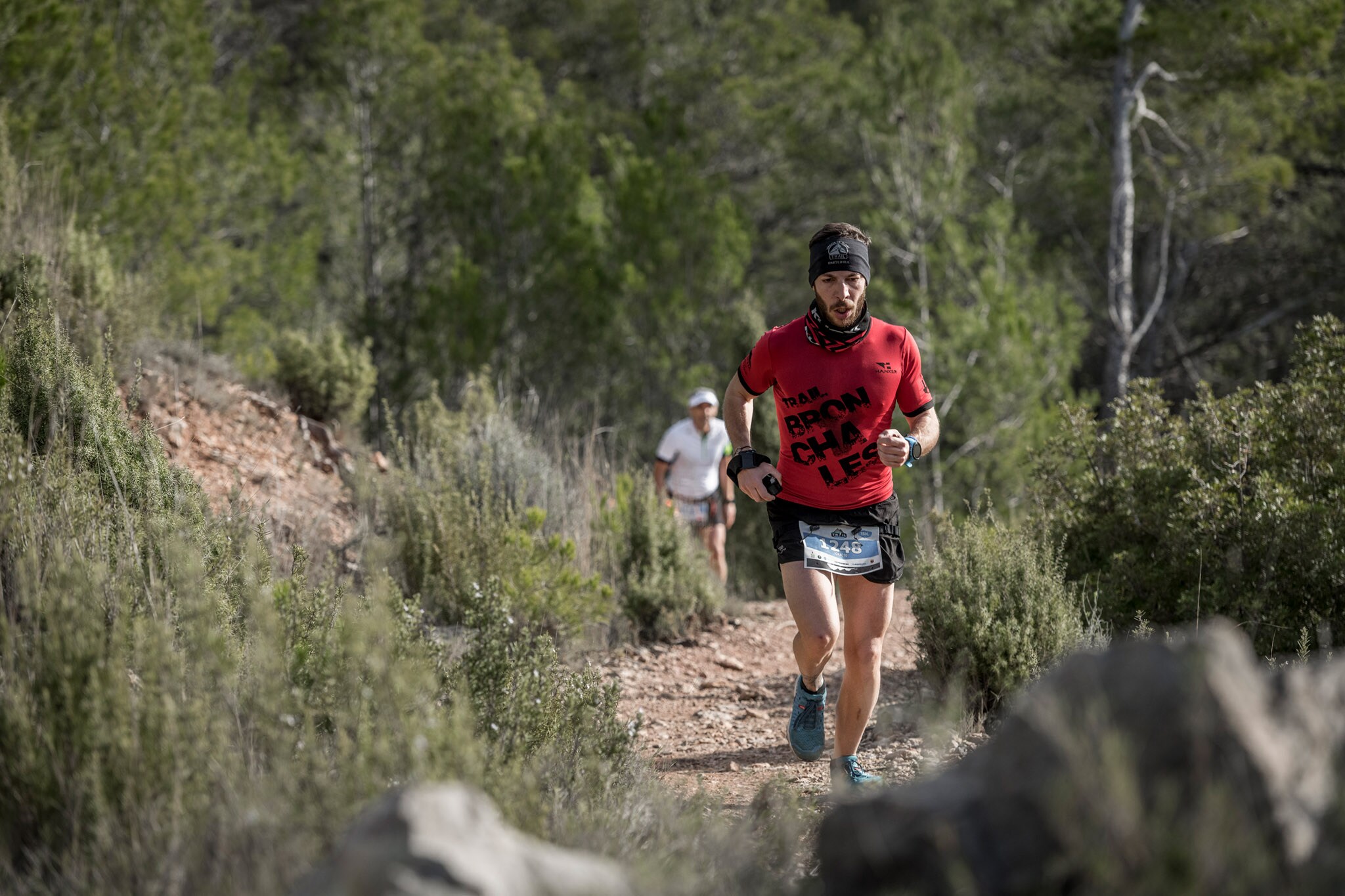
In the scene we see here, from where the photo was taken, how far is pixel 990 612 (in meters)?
4.70

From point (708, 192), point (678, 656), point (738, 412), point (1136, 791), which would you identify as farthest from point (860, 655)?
point (708, 192)

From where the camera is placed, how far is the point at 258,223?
14.3 metres

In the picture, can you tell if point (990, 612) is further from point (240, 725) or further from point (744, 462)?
point (240, 725)

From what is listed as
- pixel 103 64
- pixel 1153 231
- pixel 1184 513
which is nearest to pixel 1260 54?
pixel 1153 231

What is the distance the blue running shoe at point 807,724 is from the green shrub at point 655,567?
2794mm

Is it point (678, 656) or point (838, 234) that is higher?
point (838, 234)

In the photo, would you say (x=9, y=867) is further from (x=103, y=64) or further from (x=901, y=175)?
(x=901, y=175)

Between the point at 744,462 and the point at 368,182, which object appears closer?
the point at 744,462

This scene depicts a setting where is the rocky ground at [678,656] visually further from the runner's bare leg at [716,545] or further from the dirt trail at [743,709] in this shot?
the runner's bare leg at [716,545]

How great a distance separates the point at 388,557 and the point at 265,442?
123 inches

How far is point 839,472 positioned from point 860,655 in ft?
2.00

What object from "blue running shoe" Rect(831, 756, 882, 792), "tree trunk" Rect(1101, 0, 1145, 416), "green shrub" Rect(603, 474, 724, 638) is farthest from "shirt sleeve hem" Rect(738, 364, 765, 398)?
"tree trunk" Rect(1101, 0, 1145, 416)

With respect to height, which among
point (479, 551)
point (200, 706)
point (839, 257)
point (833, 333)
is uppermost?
point (839, 257)

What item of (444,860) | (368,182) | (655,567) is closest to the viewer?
(444,860)
